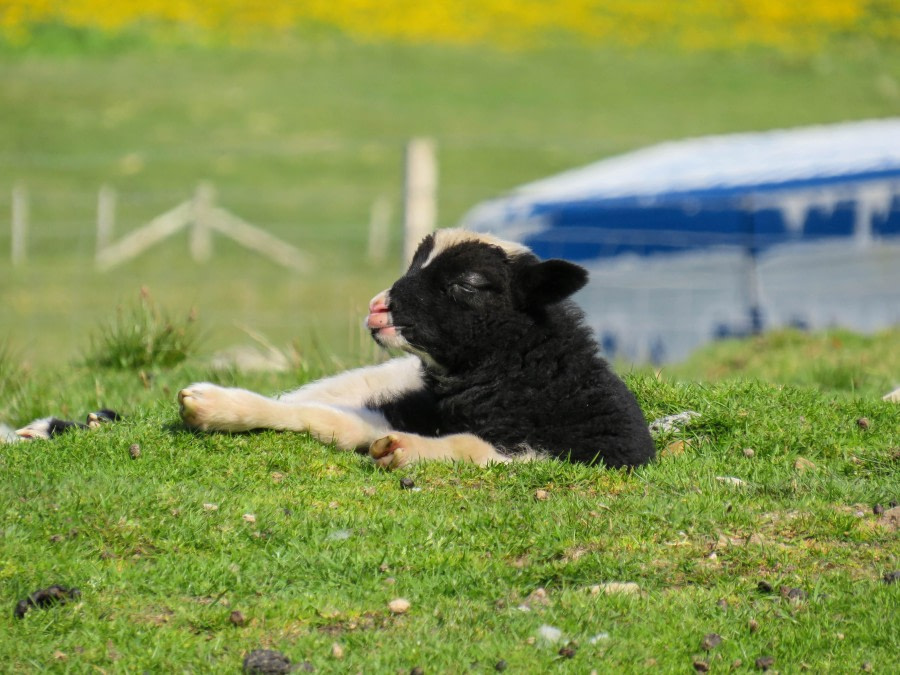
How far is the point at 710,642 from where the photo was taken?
4.73m

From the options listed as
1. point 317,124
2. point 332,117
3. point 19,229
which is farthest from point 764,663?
point 332,117

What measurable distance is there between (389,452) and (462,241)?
1.20 m

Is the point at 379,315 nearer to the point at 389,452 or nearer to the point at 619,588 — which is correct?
the point at 389,452

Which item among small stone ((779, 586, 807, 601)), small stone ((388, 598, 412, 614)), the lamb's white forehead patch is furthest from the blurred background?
small stone ((388, 598, 412, 614))

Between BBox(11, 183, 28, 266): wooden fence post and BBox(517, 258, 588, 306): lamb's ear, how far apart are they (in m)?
16.8

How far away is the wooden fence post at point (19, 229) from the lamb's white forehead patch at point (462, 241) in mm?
16395

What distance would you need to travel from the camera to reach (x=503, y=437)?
639 centimetres

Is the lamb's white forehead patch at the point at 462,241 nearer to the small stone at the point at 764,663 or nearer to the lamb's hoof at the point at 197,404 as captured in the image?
the lamb's hoof at the point at 197,404

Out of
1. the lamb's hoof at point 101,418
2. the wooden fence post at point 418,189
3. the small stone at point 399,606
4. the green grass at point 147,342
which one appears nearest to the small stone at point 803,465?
the small stone at point 399,606

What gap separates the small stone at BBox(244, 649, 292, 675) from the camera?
4.42 m

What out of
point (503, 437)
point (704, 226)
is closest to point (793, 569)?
point (503, 437)

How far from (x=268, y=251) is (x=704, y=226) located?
1511cm

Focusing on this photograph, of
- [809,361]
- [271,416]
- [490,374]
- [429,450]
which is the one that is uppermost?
[490,374]

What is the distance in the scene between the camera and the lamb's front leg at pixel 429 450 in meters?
6.11
